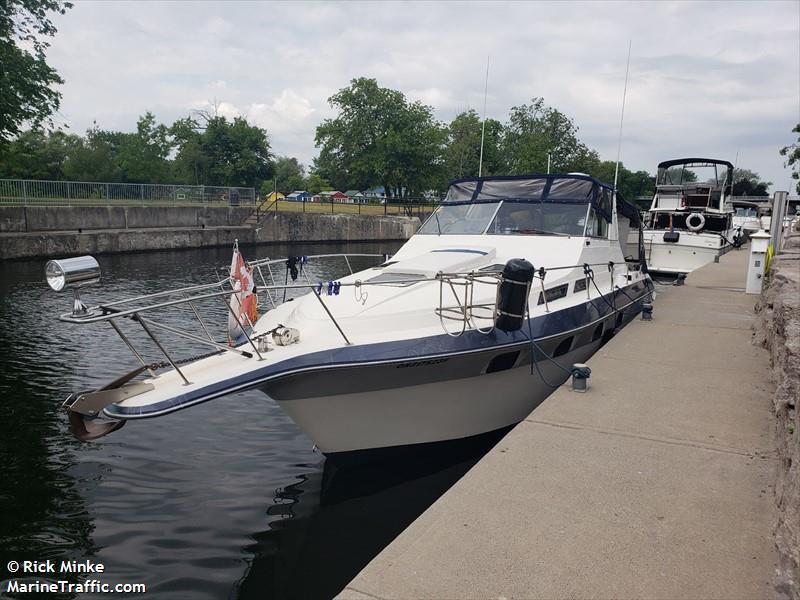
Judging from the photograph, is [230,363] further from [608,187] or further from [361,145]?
[361,145]

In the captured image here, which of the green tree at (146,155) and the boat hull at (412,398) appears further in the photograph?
the green tree at (146,155)

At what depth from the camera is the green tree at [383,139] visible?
166ft

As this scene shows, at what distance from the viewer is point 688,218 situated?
889 inches

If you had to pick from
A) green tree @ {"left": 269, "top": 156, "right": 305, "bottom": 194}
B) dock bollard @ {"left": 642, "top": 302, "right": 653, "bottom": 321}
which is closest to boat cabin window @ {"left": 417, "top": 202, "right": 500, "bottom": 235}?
dock bollard @ {"left": 642, "top": 302, "right": 653, "bottom": 321}

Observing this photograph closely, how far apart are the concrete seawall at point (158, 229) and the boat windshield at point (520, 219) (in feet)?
63.4

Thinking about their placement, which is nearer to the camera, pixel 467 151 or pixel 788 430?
pixel 788 430

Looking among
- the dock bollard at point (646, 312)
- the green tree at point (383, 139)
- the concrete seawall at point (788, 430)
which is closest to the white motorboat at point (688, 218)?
the dock bollard at point (646, 312)

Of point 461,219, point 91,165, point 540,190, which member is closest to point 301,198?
point 91,165

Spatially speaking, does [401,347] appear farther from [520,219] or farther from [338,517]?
[520,219]

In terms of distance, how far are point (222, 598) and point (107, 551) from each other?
1109 millimetres

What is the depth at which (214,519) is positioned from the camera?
510cm

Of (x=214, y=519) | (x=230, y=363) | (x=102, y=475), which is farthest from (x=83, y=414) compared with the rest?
(x=102, y=475)

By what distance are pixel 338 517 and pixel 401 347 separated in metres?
1.64

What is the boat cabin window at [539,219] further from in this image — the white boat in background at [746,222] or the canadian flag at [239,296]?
the white boat in background at [746,222]
